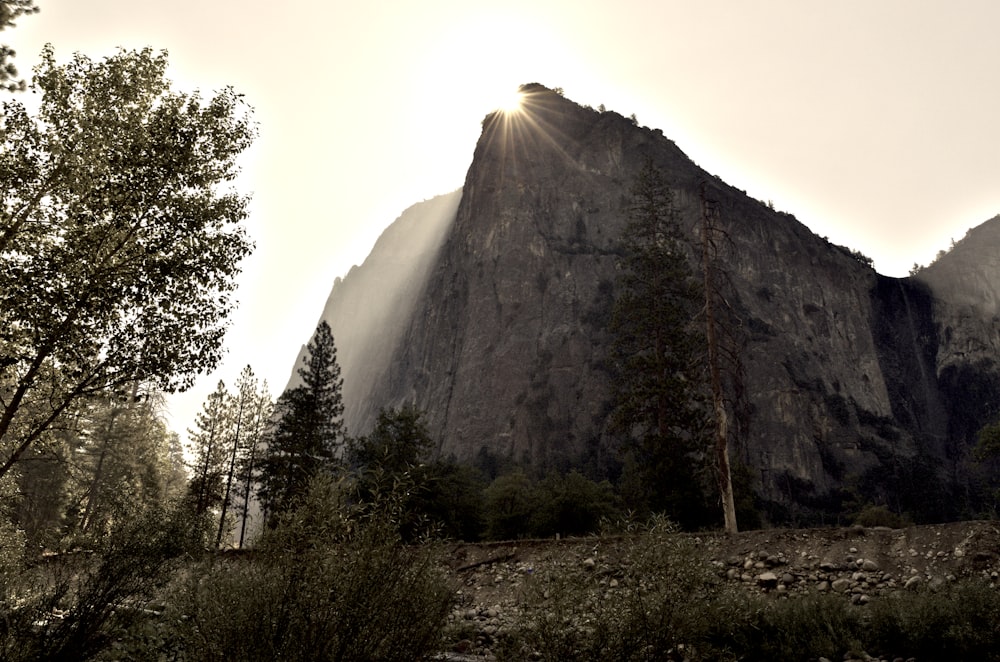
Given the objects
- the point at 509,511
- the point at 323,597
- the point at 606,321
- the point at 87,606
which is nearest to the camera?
the point at 323,597

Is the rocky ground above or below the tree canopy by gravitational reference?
below

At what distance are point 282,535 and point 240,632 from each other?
3.03 feet

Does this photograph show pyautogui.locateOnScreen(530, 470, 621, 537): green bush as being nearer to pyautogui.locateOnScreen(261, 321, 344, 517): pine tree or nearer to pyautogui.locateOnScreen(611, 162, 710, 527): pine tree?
pyautogui.locateOnScreen(611, 162, 710, 527): pine tree

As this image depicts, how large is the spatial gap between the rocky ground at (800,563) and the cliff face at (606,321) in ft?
214

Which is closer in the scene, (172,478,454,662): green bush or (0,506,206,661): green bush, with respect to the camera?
(172,478,454,662): green bush

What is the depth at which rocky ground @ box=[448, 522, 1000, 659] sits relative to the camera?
11.6m

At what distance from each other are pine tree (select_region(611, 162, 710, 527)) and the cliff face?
5361 centimetres

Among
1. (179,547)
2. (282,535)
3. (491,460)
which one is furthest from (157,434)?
(491,460)

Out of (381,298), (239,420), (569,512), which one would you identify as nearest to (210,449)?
(239,420)

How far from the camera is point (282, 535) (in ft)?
19.4

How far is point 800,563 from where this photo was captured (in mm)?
13070

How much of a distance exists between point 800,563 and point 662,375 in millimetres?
13901

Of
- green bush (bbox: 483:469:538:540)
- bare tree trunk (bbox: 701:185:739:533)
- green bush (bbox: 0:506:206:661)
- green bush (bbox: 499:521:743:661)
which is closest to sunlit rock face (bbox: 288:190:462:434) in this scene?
green bush (bbox: 483:469:538:540)

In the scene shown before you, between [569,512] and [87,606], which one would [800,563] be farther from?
[87,606]
